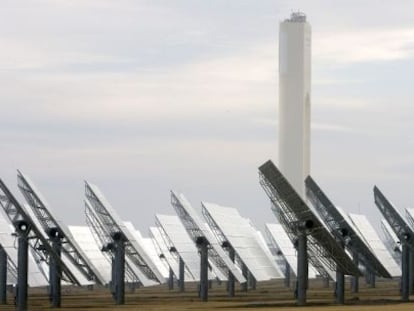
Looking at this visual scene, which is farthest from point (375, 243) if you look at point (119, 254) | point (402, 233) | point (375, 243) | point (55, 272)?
point (55, 272)

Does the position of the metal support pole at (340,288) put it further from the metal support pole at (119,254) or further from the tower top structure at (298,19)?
the tower top structure at (298,19)

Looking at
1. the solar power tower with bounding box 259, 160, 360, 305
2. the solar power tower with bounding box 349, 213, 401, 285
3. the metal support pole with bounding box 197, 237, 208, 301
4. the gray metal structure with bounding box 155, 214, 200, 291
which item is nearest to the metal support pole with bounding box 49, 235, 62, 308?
the solar power tower with bounding box 259, 160, 360, 305

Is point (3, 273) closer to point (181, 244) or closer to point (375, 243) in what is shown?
point (181, 244)

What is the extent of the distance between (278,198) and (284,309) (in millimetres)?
6920

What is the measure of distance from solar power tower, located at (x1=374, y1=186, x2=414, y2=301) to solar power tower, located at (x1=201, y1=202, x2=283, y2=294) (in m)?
13.1

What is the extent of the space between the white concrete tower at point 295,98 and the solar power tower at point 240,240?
80.9 m

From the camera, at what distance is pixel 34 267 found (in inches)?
3713

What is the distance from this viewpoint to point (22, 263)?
62875 millimetres

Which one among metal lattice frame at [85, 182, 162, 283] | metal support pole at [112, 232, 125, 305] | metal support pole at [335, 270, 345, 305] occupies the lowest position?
metal support pole at [335, 270, 345, 305]

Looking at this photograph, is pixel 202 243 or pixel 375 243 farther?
pixel 375 243

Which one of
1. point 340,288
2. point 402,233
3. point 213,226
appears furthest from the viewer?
point 213,226

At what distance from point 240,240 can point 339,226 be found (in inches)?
955

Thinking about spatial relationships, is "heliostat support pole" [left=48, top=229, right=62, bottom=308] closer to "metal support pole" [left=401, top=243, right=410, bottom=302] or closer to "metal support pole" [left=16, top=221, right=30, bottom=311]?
"metal support pole" [left=16, top=221, right=30, bottom=311]

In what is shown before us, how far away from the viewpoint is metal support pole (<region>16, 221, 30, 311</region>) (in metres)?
62.8
